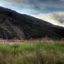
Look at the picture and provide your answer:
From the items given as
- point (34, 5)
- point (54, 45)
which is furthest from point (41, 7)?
point (54, 45)

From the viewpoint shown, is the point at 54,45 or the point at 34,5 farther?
the point at 34,5

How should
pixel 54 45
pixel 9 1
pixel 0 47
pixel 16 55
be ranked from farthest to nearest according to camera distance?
pixel 9 1 → pixel 54 45 → pixel 0 47 → pixel 16 55

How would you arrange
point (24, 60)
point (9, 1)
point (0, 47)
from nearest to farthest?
1. point (24, 60)
2. point (0, 47)
3. point (9, 1)

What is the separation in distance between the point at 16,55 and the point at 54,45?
2316mm

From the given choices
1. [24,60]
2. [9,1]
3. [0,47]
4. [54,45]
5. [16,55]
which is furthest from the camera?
[9,1]

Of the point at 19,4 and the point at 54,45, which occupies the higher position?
the point at 19,4

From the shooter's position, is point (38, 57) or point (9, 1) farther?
point (9, 1)

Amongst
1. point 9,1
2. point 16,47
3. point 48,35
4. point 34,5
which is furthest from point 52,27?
point 16,47

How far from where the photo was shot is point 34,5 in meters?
11.0

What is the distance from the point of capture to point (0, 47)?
8430mm

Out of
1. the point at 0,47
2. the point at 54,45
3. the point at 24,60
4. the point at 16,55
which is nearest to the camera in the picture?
the point at 24,60

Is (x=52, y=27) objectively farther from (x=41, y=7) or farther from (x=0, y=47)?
(x=0, y=47)

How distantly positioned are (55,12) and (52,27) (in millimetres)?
730

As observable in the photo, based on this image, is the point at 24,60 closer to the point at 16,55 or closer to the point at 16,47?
the point at 16,55
